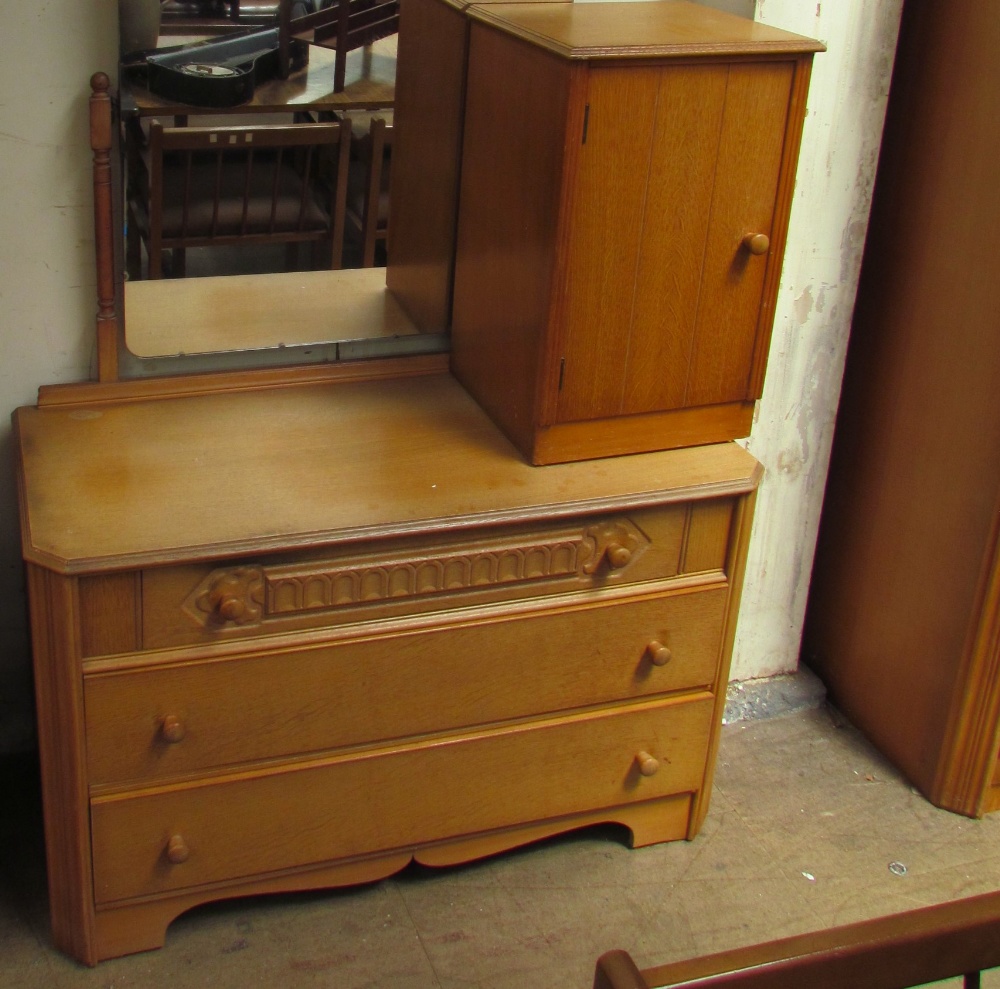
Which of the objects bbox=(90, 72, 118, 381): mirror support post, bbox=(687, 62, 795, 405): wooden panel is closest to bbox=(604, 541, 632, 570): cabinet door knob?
bbox=(687, 62, 795, 405): wooden panel

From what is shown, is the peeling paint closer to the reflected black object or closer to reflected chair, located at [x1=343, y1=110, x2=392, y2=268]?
reflected chair, located at [x1=343, y1=110, x2=392, y2=268]

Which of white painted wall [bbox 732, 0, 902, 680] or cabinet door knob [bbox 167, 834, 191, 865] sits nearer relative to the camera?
cabinet door knob [bbox 167, 834, 191, 865]

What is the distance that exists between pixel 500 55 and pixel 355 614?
3.00ft

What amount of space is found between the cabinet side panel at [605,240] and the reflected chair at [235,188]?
1.69ft

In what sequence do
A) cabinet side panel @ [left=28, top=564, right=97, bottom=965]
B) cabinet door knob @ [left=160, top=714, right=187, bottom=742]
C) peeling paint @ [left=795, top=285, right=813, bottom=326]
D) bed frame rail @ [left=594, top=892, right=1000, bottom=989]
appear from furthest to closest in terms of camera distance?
peeling paint @ [left=795, top=285, right=813, bottom=326] < cabinet door knob @ [left=160, top=714, right=187, bottom=742] < cabinet side panel @ [left=28, top=564, right=97, bottom=965] < bed frame rail @ [left=594, top=892, right=1000, bottom=989]

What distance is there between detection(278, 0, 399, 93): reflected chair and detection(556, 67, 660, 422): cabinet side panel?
51 cm

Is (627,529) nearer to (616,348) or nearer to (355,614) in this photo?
(616,348)

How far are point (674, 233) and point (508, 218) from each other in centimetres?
27

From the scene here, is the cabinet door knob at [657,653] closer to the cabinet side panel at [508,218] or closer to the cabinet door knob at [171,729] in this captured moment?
the cabinet side panel at [508,218]

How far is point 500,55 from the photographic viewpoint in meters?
2.07

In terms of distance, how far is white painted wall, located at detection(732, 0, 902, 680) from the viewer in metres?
2.37

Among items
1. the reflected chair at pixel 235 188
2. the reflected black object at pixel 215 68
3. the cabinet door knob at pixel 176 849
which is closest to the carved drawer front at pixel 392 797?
the cabinet door knob at pixel 176 849

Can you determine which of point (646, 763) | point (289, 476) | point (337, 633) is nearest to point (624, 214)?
point (289, 476)

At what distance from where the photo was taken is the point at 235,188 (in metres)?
2.21
